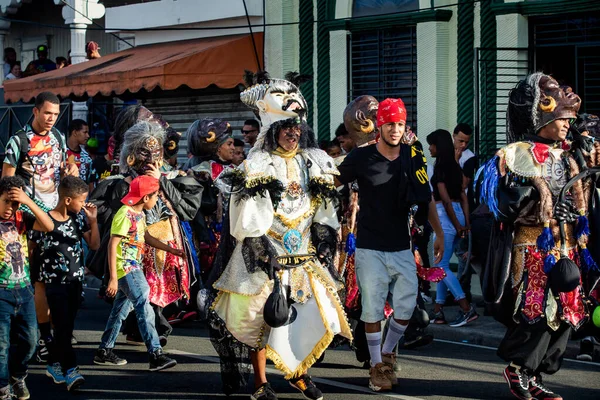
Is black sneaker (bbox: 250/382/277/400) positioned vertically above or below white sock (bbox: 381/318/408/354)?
below

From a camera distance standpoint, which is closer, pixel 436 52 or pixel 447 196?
pixel 447 196

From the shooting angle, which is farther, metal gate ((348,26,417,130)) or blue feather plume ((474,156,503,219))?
metal gate ((348,26,417,130))

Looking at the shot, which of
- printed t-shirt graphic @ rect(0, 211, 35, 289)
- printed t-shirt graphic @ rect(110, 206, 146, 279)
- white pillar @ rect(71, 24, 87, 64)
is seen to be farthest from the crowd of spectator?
printed t-shirt graphic @ rect(0, 211, 35, 289)

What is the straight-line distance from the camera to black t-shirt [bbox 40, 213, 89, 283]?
827 cm

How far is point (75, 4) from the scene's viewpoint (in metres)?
21.2

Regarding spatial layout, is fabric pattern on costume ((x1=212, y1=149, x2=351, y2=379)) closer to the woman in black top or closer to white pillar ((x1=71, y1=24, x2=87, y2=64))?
the woman in black top

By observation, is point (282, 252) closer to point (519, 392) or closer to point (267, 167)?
point (267, 167)

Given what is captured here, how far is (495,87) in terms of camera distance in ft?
47.2

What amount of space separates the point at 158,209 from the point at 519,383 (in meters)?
3.68

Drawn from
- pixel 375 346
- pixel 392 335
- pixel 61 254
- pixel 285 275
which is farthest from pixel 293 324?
pixel 61 254

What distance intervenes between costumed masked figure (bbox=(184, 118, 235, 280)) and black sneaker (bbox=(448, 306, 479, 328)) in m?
2.48

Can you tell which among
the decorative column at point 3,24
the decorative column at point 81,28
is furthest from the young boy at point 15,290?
the decorative column at point 3,24

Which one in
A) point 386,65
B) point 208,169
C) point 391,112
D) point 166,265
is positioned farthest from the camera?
point 386,65

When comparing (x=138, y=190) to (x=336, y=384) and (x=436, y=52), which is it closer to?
(x=336, y=384)
